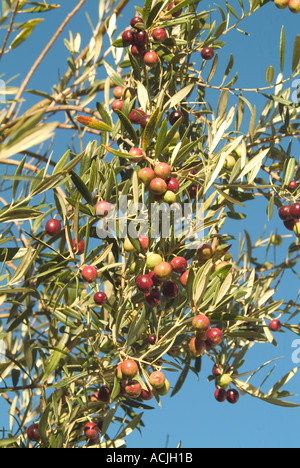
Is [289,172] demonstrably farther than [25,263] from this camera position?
Yes

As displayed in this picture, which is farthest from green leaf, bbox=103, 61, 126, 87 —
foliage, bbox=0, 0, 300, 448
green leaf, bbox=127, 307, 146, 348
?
green leaf, bbox=127, 307, 146, 348

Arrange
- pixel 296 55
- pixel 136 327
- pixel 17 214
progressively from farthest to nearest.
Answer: pixel 296 55 < pixel 136 327 < pixel 17 214

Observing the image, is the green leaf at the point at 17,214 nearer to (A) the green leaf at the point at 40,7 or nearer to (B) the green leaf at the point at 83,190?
(B) the green leaf at the point at 83,190

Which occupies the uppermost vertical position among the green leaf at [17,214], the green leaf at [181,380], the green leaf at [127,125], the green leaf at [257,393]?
the green leaf at [127,125]

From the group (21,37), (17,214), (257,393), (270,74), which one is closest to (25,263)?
(17,214)

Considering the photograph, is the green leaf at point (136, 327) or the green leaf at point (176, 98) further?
the green leaf at point (176, 98)

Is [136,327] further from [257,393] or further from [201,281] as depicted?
[257,393]

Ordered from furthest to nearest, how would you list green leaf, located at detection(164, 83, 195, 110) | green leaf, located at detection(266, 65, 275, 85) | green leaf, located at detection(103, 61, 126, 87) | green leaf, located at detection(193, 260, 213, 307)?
green leaf, located at detection(266, 65, 275, 85) < green leaf, located at detection(103, 61, 126, 87) < green leaf, located at detection(164, 83, 195, 110) < green leaf, located at detection(193, 260, 213, 307)

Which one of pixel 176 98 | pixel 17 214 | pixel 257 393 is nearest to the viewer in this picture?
pixel 17 214

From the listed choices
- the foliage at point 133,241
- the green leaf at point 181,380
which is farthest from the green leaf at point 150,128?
the green leaf at point 181,380

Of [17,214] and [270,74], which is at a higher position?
[270,74]

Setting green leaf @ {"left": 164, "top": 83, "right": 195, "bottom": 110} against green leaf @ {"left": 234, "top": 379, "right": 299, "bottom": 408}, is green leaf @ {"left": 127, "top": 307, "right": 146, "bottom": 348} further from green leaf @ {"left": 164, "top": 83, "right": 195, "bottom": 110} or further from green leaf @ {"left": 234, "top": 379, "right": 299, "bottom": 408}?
green leaf @ {"left": 164, "top": 83, "right": 195, "bottom": 110}

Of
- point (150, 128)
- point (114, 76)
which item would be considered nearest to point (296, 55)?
point (114, 76)

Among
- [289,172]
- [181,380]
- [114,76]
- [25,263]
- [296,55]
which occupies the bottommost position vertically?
[181,380]
